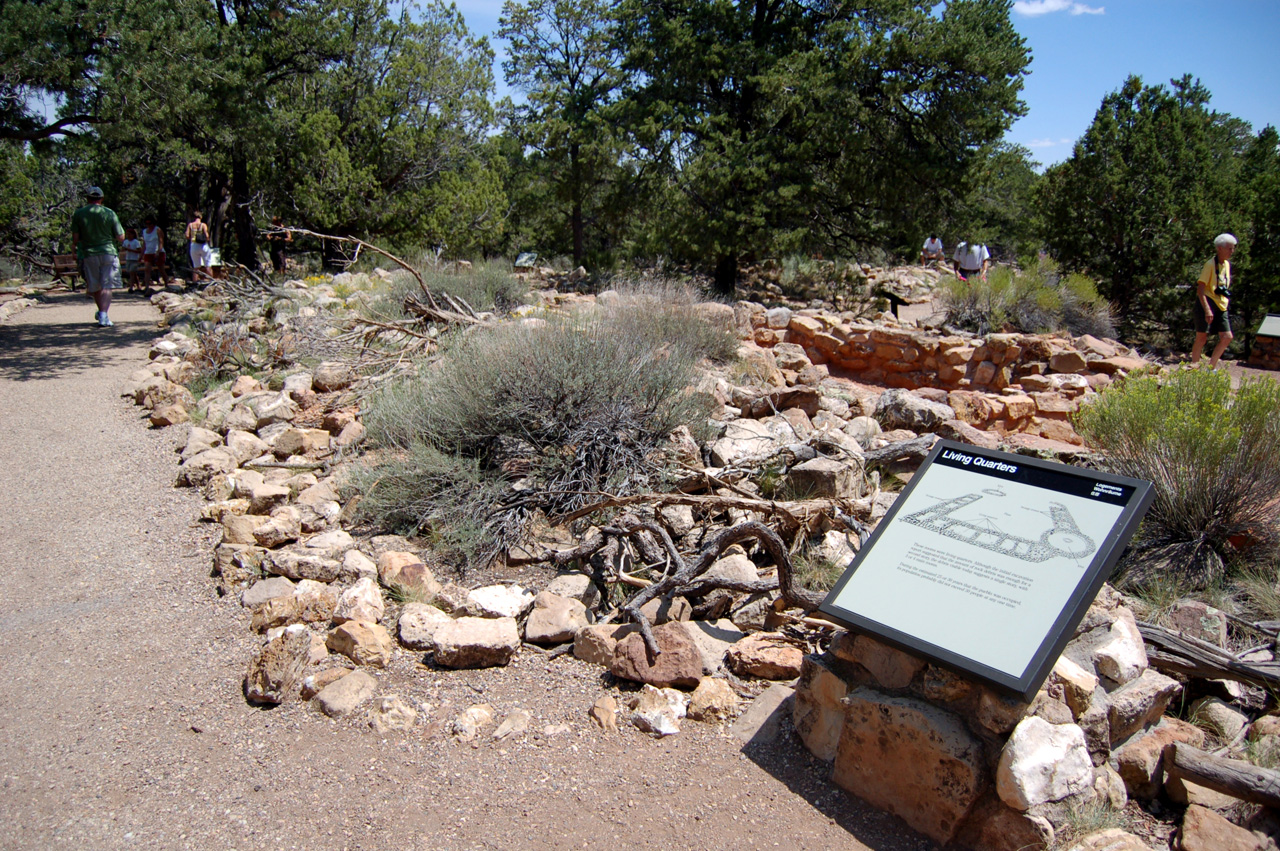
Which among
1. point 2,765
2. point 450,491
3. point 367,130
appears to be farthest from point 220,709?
point 367,130

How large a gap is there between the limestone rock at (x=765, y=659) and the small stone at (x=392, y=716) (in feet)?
4.13

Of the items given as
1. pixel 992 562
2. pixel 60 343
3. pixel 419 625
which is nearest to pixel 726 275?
pixel 60 343

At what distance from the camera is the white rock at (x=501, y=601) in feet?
11.4

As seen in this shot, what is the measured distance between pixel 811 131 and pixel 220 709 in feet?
39.0

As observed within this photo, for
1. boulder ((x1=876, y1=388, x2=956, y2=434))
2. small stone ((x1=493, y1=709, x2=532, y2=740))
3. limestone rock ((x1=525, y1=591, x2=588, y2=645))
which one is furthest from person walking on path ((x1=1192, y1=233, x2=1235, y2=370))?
small stone ((x1=493, y1=709, x2=532, y2=740))

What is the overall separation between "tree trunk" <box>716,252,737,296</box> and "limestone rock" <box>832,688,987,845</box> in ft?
39.3

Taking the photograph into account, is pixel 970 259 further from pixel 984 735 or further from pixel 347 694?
pixel 347 694

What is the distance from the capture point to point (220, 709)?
2.90m

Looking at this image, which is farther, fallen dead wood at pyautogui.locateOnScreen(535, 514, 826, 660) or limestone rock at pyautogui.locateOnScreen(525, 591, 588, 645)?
limestone rock at pyautogui.locateOnScreen(525, 591, 588, 645)

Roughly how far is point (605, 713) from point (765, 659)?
673mm

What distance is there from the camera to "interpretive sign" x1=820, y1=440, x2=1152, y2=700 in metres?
2.16

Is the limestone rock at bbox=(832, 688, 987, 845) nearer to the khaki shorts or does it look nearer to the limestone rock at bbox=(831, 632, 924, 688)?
the limestone rock at bbox=(831, 632, 924, 688)

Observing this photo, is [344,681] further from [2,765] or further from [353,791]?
[2,765]

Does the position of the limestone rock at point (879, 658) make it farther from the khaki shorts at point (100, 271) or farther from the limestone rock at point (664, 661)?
the khaki shorts at point (100, 271)
